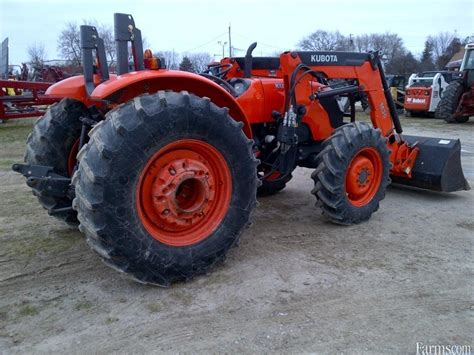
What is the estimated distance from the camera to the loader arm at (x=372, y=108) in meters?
4.68

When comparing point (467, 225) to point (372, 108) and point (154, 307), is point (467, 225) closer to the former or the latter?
point (372, 108)

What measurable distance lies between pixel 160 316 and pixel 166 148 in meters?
1.14

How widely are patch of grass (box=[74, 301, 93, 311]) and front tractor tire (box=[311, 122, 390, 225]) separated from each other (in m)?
2.41

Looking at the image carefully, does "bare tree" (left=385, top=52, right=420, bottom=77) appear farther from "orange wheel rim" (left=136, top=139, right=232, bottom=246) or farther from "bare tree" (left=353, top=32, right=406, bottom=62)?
"orange wheel rim" (left=136, top=139, right=232, bottom=246)

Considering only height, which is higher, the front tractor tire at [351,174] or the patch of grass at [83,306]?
the front tractor tire at [351,174]

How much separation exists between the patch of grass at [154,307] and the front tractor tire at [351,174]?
2100 mm

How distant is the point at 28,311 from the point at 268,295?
63.9 inches

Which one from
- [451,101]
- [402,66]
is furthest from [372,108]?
[402,66]

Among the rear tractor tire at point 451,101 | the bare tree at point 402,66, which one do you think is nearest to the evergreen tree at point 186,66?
the rear tractor tire at point 451,101

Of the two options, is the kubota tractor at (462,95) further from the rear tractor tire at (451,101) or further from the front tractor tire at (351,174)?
the front tractor tire at (351,174)

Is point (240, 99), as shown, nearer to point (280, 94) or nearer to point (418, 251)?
point (280, 94)

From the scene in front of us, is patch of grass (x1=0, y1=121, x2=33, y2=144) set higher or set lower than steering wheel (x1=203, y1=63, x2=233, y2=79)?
lower

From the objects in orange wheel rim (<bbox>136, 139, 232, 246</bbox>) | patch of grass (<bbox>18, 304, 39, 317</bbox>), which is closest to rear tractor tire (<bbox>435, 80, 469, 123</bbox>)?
orange wheel rim (<bbox>136, 139, 232, 246</bbox>)

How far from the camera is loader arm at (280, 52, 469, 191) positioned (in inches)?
184
